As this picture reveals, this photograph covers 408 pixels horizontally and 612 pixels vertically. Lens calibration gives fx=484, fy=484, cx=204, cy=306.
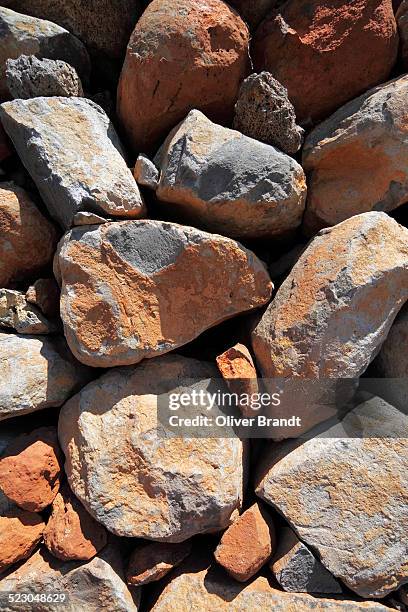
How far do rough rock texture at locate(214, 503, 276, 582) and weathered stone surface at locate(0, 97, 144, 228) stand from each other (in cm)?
136

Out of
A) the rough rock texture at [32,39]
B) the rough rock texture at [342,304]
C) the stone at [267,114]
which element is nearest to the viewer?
the rough rock texture at [342,304]

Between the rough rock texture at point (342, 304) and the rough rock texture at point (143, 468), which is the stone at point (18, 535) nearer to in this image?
the rough rock texture at point (143, 468)

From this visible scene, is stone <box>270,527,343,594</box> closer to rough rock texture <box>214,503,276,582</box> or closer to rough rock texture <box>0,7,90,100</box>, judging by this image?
rough rock texture <box>214,503,276,582</box>

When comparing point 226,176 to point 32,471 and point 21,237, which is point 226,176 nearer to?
point 21,237

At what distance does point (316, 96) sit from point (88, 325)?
1.42 m

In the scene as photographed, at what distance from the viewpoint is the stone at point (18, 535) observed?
78.7 inches

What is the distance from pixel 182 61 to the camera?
2000 mm

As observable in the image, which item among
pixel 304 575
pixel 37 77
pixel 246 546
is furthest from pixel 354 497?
pixel 37 77

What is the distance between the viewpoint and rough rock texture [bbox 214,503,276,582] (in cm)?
192

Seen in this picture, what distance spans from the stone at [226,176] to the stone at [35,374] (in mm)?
835

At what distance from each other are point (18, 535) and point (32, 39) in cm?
212

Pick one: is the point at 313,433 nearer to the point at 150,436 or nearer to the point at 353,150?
the point at 150,436

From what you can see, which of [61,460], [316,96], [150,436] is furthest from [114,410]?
[316,96]

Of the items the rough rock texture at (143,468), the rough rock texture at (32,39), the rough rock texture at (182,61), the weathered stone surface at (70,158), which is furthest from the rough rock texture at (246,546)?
the rough rock texture at (32,39)
